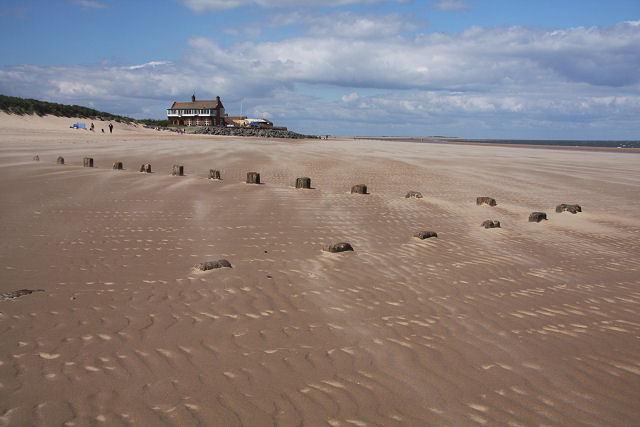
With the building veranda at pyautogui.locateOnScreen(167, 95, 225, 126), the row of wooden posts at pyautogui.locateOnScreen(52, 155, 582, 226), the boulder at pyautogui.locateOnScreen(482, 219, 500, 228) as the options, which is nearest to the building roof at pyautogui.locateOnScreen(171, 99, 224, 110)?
the building veranda at pyautogui.locateOnScreen(167, 95, 225, 126)

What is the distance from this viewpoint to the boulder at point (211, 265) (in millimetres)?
5762

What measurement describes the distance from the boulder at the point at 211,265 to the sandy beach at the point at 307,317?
12cm

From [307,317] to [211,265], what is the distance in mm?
1844

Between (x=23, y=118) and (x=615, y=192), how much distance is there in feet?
177

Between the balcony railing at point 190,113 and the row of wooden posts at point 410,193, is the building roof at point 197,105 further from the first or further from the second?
the row of wooden posts at point 410,193

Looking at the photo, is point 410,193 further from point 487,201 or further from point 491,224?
point 491,224

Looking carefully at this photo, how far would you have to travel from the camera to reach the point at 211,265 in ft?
19.1

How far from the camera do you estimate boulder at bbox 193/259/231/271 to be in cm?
576

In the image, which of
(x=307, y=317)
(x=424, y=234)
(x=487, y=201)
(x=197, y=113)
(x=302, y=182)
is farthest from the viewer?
(x=197, y=113)

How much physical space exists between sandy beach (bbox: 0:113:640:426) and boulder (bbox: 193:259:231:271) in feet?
0.38

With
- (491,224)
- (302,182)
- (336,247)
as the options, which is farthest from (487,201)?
(336,247)

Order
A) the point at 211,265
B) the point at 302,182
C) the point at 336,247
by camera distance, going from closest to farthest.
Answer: the point at 211,265 → the point at 336,247 → the point at 302,182

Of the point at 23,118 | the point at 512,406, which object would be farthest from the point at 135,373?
the point at 23,118

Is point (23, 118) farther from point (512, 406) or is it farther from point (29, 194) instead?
point (512, 406)
